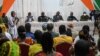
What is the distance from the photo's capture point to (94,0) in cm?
1243

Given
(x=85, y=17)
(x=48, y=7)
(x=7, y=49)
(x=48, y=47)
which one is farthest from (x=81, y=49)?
(x=48, y=7)

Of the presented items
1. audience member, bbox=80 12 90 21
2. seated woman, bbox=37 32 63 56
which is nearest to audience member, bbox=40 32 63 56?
seated woman, bbox=37 32 63 56

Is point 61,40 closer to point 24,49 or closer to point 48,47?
point 24,49

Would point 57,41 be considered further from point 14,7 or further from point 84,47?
point 14,7

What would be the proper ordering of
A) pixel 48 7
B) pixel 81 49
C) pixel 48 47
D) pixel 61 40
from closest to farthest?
pixel 81 49 → pixel 48 47 → pixel 61 40 → pixel 48 7

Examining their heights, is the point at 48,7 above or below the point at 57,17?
above

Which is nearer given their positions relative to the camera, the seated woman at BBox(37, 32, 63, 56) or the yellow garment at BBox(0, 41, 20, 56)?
the seated woman at BBox(37, 32, 63, 56)

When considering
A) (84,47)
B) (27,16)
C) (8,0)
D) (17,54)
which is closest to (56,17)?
(27,16)

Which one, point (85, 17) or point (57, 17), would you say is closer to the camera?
point (85, 17)

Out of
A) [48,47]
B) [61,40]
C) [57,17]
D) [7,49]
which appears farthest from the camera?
[57,17]

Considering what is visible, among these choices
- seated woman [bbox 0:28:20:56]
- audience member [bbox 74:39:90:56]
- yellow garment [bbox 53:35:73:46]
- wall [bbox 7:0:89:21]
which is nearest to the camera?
audience member [bbox 74:39:90:56]

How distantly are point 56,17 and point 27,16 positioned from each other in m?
1.62

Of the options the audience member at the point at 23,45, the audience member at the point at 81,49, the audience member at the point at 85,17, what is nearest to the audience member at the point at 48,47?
the audience member at the point at 81,49

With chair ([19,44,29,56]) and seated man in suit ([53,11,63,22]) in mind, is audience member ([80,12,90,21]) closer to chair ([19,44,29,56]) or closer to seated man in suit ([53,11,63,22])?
seated man in suit ([53,11,63,22])
